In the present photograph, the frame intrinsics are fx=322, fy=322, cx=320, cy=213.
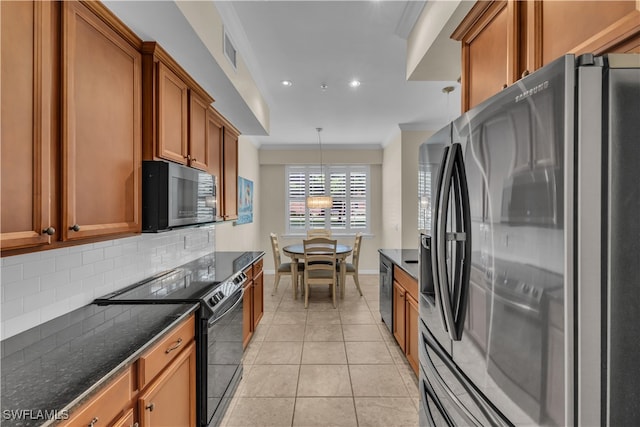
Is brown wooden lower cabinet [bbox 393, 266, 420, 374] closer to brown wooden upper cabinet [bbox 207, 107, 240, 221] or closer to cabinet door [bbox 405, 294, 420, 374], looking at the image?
cabinet door [bbox 405, 294, 420, 374]

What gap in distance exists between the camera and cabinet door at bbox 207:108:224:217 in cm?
294

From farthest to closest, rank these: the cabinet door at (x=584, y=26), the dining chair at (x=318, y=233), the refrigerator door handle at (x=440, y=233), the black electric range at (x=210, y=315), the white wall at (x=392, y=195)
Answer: the dining chair at (x=318, y=233), the white wall at (x=392, y=195), the black electric range at (x=210, y=315), the refrigerator door handle at (x=440, y=233), the cabinet door at (x=584, y=26)

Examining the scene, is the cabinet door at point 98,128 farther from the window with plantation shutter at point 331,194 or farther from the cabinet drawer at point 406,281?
the window with plantation shutter at point 331,194

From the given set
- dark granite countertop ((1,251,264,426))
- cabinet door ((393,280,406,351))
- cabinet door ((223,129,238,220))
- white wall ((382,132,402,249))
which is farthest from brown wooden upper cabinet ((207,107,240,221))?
white wall ((382,132,402,249))

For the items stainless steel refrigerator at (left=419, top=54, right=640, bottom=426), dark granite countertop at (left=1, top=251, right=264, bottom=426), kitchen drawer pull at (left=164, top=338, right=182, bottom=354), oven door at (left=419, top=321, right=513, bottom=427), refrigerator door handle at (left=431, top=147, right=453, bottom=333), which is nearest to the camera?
stainless steel refrigerator at (left=419, top=54, right=640, bottom=426)

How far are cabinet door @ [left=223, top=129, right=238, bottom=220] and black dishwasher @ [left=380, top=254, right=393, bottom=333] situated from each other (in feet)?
5.94

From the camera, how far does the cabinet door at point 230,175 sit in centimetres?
343

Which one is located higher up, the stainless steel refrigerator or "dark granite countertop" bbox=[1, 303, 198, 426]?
the stainless steel refrigerator

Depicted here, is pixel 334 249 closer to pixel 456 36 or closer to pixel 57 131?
pixel 456 36

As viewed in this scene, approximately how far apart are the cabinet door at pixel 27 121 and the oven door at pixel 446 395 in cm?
157

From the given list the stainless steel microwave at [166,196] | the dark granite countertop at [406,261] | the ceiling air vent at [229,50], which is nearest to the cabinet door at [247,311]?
the stainless steel microwave at [166,196]

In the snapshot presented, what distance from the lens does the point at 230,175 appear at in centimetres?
360

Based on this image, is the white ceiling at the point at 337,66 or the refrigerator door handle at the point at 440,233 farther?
the white ceiling at the point at 337,66

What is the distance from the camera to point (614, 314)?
72 cm
